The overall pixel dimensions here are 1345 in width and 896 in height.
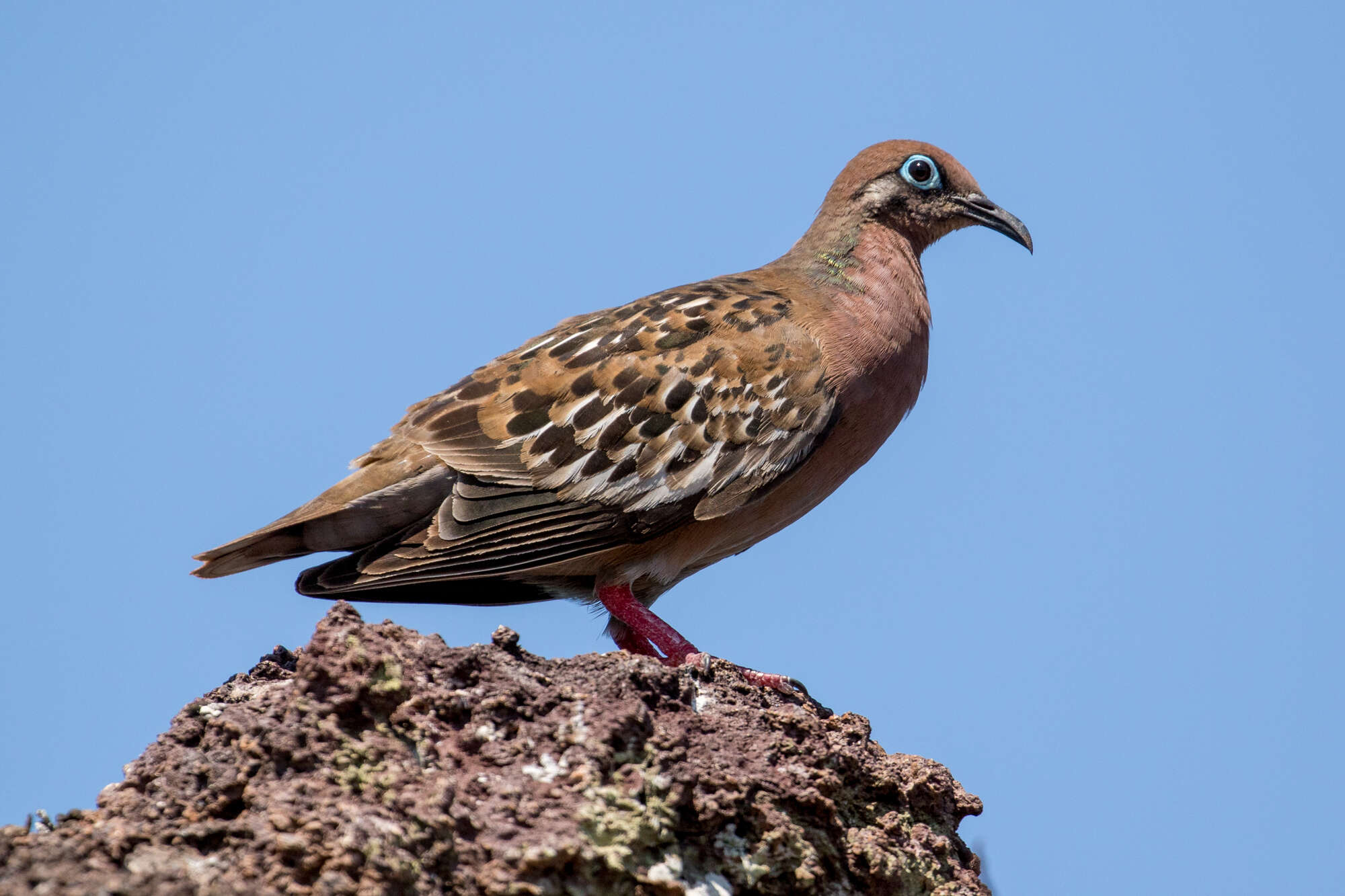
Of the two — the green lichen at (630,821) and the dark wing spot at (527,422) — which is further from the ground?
the dark wing spot at (527,422)

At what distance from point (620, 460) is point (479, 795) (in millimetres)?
2947

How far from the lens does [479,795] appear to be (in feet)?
12.5

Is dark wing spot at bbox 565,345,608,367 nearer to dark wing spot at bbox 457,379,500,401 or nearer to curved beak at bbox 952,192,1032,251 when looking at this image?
dark wing spot at bbox 457,379,500,401

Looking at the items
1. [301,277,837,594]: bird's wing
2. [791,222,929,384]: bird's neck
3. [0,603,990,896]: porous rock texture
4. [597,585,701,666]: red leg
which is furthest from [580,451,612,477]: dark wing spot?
[0,603,990,896]: porous rock texture

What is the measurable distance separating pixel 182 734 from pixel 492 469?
99.3 inches

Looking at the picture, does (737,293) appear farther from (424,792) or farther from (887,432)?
(424,792)

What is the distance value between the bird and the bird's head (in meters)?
1.02

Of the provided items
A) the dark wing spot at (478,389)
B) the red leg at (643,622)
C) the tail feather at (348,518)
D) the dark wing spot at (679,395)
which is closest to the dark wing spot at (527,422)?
the dark wing spot at (478,389)

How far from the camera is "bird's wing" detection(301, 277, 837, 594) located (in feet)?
20.9

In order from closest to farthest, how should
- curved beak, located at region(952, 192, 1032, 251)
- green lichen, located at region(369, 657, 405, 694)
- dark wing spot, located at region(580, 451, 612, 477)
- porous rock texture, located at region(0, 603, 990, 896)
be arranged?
porous rock texture, located at region(0, 603, 990, 896) < green lichen, located at region(369, 657, 405, 694) < dark wing spot, located at region(580, 451, 612, 477) < curved beak, located at region(952, 192, 1032, 251)

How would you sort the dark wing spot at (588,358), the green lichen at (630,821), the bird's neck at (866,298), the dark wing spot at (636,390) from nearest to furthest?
the green lichen at (630,821), the dark wing spot at (636,390), the dark wing spot at (588,358), the bird's neck at (866,298)

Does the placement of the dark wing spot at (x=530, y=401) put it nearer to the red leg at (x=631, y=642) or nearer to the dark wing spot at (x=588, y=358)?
the dark wing spot at (x=588, y=358)

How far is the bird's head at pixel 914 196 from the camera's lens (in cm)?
813

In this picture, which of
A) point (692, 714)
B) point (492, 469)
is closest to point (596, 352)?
point (492, 469)
